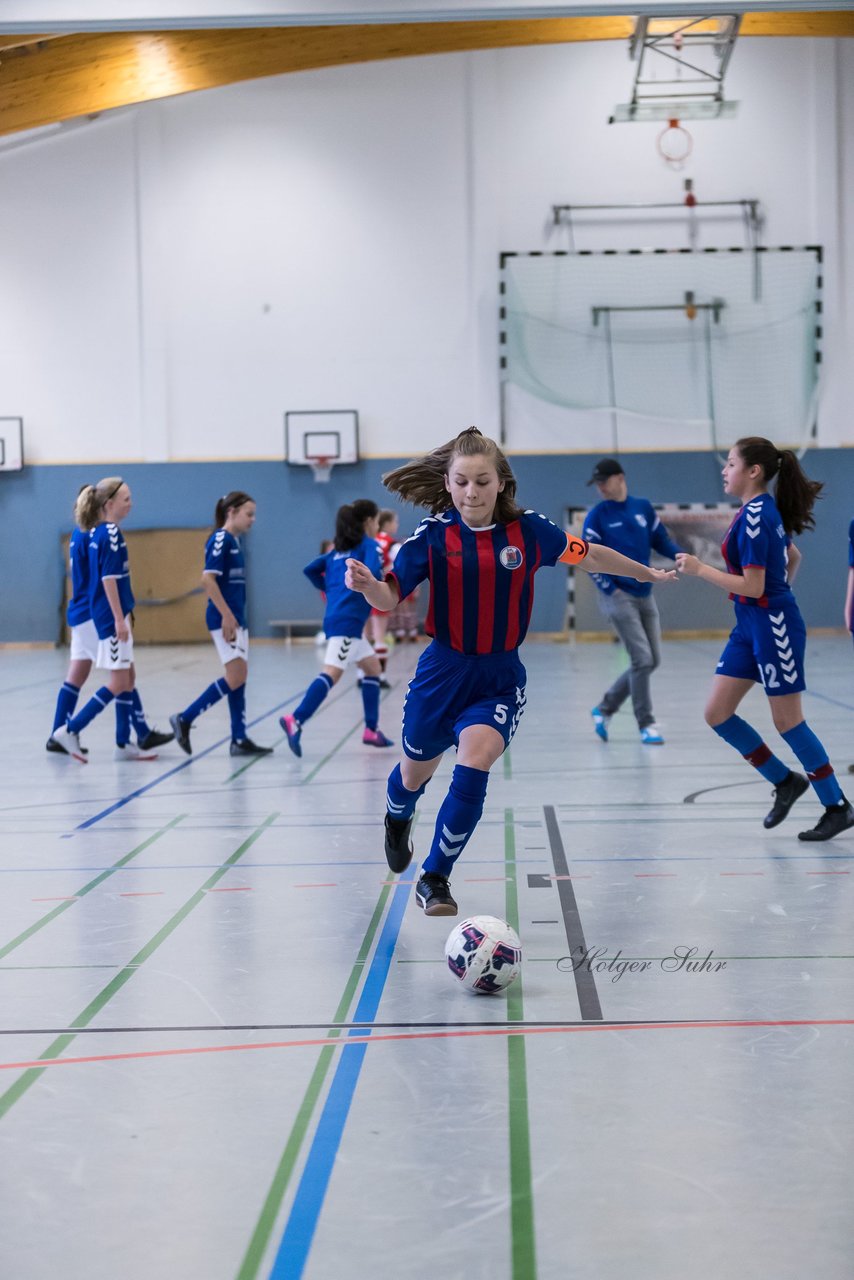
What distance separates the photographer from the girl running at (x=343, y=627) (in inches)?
332

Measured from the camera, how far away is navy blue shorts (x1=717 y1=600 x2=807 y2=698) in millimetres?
5484

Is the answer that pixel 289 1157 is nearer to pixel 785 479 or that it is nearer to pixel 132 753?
pixel 785 479

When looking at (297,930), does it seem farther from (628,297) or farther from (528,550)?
(628,297)

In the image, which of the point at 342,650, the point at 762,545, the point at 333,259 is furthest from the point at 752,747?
the point at 333,259

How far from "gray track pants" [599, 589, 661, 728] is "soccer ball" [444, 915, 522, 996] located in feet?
17.0

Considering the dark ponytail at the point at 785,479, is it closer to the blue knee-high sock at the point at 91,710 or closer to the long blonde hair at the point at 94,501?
the long blonde hair at the point at 94,501

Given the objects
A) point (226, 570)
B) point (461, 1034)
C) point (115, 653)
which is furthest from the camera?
point (226, 570)

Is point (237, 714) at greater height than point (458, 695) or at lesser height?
lesser

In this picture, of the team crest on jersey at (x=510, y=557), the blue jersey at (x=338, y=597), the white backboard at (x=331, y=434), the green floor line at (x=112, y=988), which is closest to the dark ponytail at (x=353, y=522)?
the blue jersey at (x=338, y=597)

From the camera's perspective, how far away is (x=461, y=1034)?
3344 mm

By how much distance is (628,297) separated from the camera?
20.2 meters

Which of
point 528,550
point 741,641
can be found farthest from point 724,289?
point 528,550

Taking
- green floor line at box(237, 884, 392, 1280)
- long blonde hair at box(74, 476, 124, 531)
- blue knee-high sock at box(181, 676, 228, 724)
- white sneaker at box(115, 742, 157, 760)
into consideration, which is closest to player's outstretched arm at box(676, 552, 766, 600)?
green floor line at box(237, 884, 392, 1280)

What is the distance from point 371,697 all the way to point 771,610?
408cm
